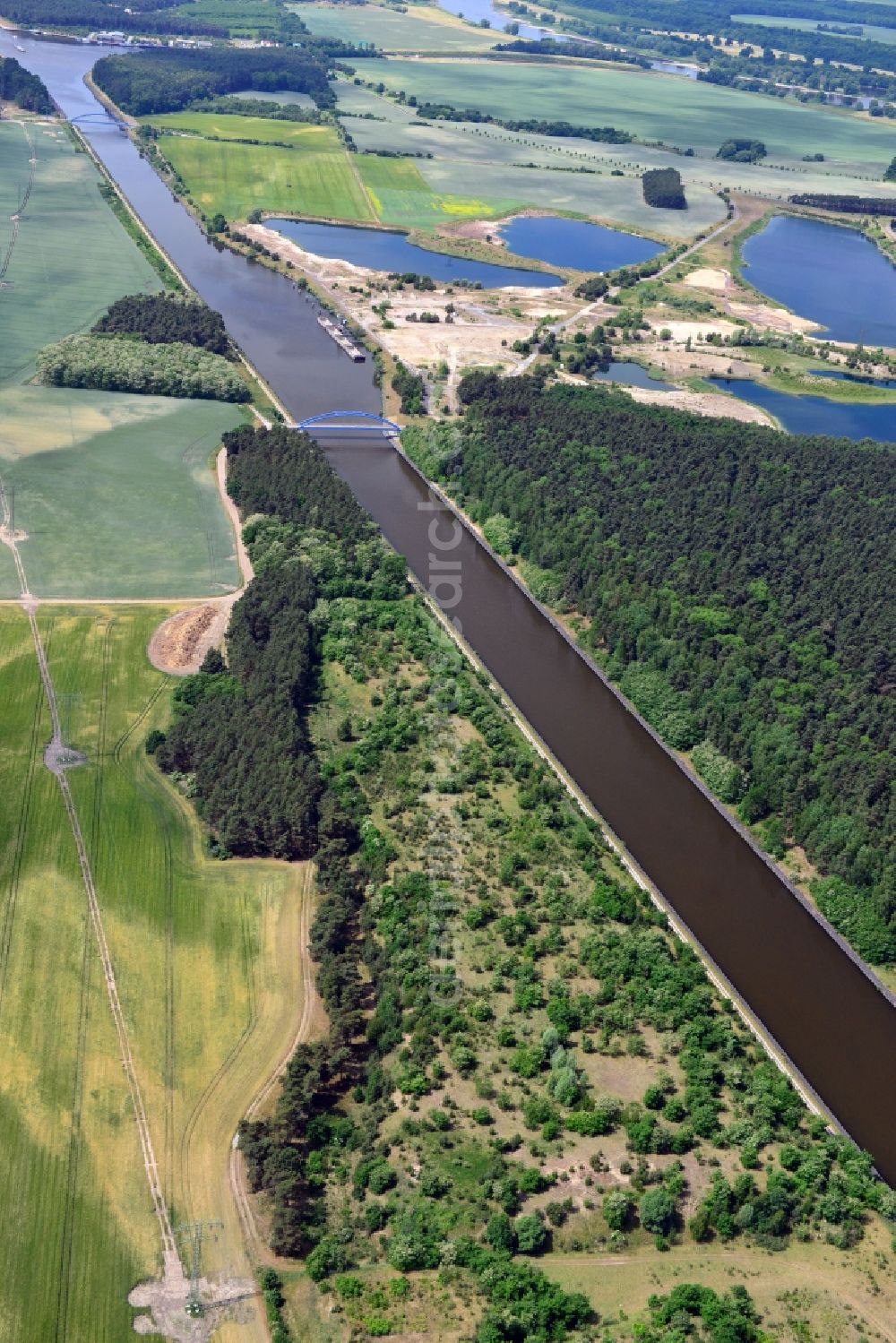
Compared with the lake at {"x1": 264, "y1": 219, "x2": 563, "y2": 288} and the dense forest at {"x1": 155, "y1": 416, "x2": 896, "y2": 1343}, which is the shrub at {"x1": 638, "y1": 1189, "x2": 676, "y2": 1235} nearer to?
the dense forest at {"x1": 155, "y1": 416, "x2": 896, "y2": 1343}

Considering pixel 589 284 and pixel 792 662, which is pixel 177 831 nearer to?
pixel 792 662

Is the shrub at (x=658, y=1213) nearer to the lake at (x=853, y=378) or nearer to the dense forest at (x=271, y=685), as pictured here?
the dense forest at (x=271, y=685)

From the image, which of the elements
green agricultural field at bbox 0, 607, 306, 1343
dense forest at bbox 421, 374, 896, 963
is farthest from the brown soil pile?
dense forest at bbox 421, 374, 896, 963

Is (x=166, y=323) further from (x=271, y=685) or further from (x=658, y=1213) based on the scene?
(x=658, y=1213)

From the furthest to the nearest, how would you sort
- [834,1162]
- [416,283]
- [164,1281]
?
[416,283] < [834,1162] < [164,1281]

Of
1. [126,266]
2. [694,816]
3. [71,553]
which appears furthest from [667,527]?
[126,266]

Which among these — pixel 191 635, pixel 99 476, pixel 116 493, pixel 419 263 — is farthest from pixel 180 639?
pixel 419 263

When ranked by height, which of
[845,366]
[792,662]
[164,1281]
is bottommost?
[164,1281]
